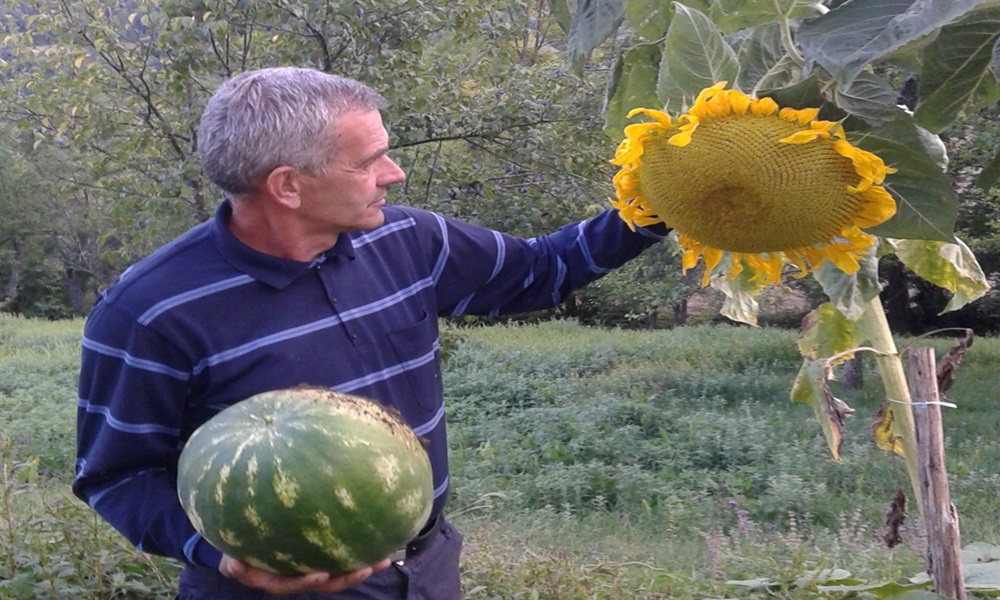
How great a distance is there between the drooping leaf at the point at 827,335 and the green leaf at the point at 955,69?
409 mm

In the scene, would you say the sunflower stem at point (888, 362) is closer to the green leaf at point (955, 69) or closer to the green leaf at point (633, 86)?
the green leaf at point (955, 69)

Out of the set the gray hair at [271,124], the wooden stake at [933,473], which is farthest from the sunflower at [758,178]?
the gray hair at [271,124]

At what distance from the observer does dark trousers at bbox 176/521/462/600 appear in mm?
1903

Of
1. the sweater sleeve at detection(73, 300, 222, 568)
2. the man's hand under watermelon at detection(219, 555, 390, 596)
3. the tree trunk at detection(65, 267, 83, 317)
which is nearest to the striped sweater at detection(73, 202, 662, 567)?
the sweater sleeve at detection(73, 300, 222, 568)

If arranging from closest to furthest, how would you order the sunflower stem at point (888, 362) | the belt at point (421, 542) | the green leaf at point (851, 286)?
the green leaf at point (851, 286) < the sunflower stem at point (888, 362) < the belt at point (421, 542)

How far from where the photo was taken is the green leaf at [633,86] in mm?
1614

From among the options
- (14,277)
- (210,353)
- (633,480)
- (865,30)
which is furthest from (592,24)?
(14,277)

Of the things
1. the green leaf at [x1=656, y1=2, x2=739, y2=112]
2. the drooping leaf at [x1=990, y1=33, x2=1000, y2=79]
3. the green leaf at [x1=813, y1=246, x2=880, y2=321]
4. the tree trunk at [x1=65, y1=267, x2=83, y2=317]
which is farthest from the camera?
the tree trunk at [x1=65, y1=267, x2=83, y2=317]

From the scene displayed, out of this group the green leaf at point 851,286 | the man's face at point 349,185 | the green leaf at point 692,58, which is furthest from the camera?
the man's face at point 349,185

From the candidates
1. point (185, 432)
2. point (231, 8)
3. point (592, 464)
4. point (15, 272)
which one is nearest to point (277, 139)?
point (185, 432)

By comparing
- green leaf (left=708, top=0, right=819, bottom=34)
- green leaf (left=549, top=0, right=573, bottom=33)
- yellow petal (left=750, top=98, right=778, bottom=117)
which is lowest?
yellow petal (left=750, top=98, right=778, bottom=117)

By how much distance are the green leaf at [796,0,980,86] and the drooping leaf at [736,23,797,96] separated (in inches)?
5.6

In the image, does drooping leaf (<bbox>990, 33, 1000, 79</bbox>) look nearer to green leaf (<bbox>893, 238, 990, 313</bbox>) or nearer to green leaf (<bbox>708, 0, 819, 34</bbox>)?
green leaf (<bbox>708, 0, 819, 34</bbox>)

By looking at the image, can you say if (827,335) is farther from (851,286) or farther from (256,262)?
(256,262)
